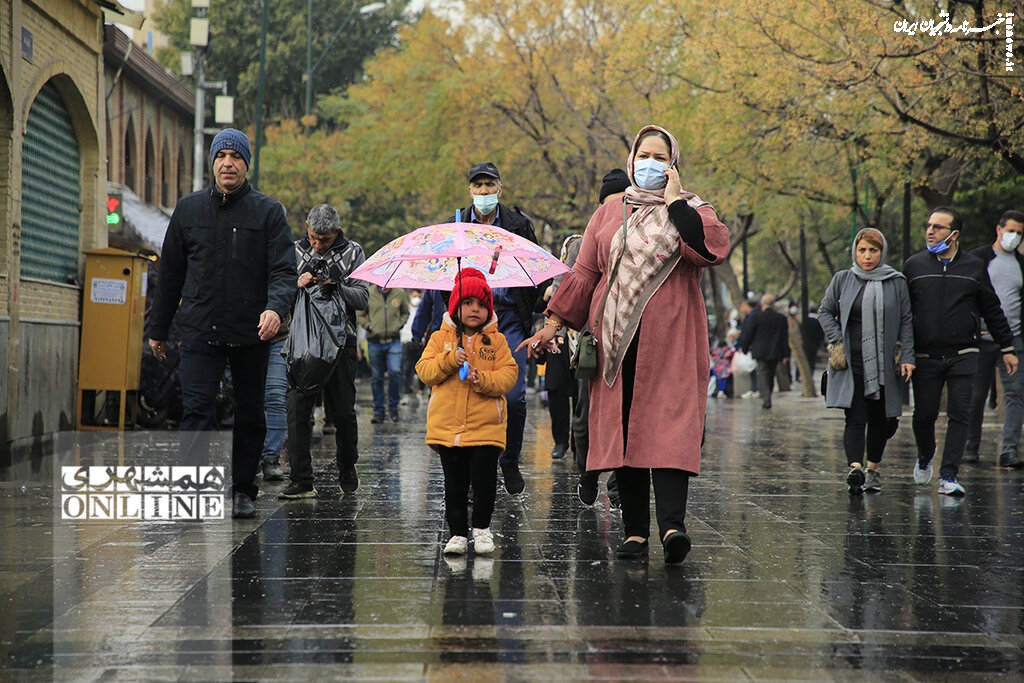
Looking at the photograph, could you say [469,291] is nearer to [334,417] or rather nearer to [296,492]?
[334,417]

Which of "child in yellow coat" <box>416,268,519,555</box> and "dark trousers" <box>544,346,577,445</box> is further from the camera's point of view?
"dark trousers" <box>544,346,577,445</box>

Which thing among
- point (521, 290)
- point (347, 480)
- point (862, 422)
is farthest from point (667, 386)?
point (862, 422)

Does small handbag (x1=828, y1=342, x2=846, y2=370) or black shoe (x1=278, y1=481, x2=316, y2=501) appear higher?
small handbag (x1=828, y1=342, x2=846, y2=370)

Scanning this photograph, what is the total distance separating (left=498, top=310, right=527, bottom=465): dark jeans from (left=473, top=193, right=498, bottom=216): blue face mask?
66 cm

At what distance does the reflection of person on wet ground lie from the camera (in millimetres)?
9000

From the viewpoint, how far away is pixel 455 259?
7574mm

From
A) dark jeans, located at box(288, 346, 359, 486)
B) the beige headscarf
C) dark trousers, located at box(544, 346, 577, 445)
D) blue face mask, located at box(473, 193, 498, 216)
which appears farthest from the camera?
dark trousers, located at box(544, 346, 577, 445)

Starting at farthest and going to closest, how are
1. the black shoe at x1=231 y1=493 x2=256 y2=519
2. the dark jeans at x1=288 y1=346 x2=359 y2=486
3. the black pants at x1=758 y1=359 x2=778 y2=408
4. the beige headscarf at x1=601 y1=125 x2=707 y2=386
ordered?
1. the black pants at x1=758 y1=359 x2=778 y2=408
2. the dark jeans at x1=288 y1=346 x2=359 y2=486
3. the black shoe at x1=231 y1=493 x2=256 y2=519
4. the beige headscarf at x1=601 y1=125 x2=707 y2=386

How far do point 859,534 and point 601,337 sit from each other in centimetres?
203

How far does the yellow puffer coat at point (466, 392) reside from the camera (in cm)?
615

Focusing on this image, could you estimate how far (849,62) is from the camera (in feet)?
45.6

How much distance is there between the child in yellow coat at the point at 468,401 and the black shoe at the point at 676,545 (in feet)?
2.87

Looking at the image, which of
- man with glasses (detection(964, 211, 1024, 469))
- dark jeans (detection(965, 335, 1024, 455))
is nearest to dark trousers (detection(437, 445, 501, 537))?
Result: dark jeans (detection(965, 335, 1024, 455))

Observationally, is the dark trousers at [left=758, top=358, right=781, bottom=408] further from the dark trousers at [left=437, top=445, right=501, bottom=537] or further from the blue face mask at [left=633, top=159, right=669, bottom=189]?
the dark trousers at [left=437, top=445, right=501, bottom=537]
